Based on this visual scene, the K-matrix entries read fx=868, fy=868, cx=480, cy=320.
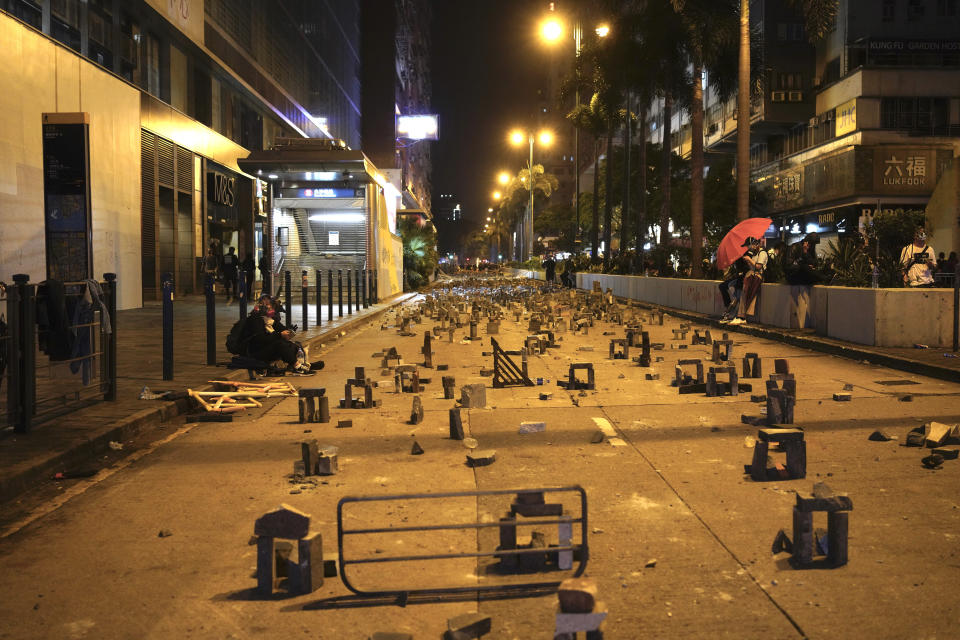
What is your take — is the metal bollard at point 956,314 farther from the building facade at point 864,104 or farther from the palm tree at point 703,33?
the building facade at point 864,104

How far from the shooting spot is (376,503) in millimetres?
5172

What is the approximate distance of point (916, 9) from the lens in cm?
5012

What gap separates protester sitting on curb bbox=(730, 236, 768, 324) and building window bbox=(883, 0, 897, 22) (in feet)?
130

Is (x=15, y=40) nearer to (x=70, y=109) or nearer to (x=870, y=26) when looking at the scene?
(x=70, y=109)

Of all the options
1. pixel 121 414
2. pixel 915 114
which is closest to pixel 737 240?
pixel 121 414

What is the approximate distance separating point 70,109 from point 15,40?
8.21 ft

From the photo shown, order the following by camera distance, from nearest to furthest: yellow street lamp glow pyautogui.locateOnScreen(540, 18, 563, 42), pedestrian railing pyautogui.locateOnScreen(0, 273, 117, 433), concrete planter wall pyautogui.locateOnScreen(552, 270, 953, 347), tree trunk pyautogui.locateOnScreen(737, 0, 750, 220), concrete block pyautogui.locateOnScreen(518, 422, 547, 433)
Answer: pedestrian railing pyautogui.locateOnScreen(0, 273, 117, 433)
concrete block pyautogui.locateOnScreen(518, 422, 547, 433)
concrete planter wall pyautogui.locateOnScreen(552, 270, 953, 347)
tree trunk pyautogui.locateOnScreen(737, 0, 750, 220)
yellow street lamp glow pyautogui.locateOnScreen(540, 18, 563, 42)

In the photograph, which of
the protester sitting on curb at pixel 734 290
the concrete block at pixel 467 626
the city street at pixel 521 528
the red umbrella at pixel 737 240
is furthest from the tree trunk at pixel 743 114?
the concrete block at pixel 467 626

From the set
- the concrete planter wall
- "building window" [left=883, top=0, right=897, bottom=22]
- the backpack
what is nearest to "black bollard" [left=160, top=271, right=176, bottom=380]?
the backpack

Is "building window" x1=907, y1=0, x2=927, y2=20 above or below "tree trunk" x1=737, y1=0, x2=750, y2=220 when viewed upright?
above

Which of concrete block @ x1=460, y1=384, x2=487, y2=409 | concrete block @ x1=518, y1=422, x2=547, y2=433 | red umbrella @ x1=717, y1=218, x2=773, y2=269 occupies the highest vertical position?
red umbrella @ x1=717, y1=218, x2=773, y2=269

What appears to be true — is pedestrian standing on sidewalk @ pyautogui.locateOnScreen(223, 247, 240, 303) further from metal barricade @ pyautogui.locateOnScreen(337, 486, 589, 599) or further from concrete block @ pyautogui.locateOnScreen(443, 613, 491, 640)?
concrete block @ pyautogui.locateOnScreen(443, 613, 491, 640)

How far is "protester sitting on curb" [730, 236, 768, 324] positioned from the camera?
1755cm

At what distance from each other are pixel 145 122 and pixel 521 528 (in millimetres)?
24156
